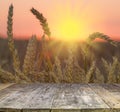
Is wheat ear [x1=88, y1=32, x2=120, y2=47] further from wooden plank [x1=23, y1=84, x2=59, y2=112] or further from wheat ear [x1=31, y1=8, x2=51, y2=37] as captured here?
wooden plank [x1=23, y1=84, x2=59, y2=112]

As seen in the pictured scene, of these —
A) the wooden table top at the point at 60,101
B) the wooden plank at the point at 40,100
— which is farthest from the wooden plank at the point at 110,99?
the wooden plank at the point at 40,100

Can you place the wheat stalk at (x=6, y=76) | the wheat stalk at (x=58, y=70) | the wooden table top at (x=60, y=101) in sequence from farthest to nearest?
the wheat stalk at (x=58, y=70) → the wheat stalk at (x=6, y=76) → the wooden table top at (x=60, y=101)

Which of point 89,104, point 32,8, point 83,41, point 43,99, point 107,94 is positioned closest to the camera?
point 89,104

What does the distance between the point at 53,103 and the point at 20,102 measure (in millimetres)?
173

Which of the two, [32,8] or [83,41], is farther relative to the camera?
[83,41]

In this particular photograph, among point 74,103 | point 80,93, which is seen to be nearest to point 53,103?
point 74,103

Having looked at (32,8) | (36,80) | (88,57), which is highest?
(32,8)

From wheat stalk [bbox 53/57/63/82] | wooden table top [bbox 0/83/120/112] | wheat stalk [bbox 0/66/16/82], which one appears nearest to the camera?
wooden table top [bbox 0/83/120/112]

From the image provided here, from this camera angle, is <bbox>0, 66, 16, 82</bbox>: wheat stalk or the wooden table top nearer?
the wooden table top

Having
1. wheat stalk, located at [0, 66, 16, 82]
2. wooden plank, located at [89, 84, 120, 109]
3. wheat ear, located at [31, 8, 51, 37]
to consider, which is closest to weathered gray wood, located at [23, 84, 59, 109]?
wooden plank, located at [89, 84, 120, 109]

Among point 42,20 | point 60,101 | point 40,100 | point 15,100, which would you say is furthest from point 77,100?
point 42,20

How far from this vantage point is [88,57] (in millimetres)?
3264

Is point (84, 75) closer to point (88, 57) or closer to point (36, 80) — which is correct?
point (88, 57)

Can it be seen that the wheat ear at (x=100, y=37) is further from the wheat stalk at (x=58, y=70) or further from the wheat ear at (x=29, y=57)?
the wheat ear at (x=29, y=57)
